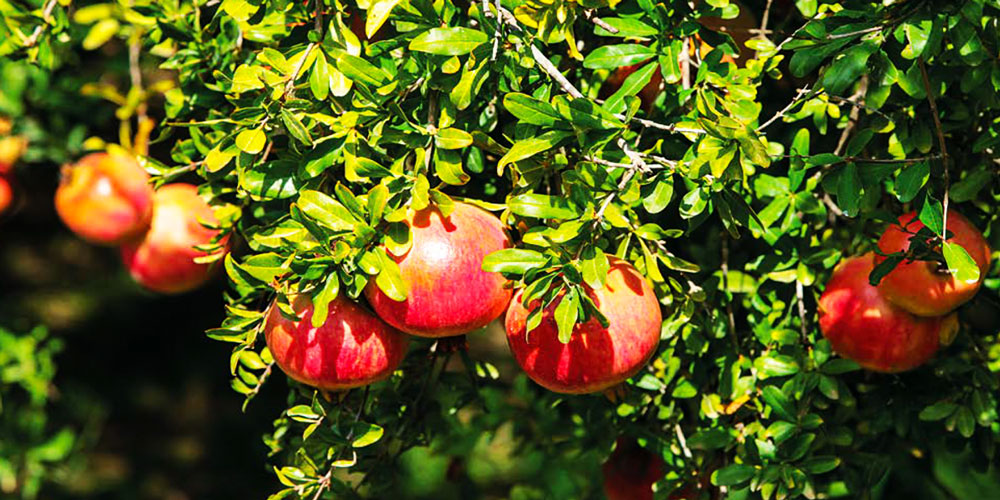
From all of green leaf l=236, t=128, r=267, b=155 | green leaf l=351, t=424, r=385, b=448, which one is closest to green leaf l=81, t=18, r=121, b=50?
green leaf l=236, t=128, r=267, b=155

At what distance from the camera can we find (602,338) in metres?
0.88

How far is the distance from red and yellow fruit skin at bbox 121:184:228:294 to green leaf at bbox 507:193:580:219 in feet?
2.37

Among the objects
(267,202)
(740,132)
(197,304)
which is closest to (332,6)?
(267,202)

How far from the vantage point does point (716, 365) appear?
1076mm

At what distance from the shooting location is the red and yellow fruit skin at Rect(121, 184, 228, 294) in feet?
4.73

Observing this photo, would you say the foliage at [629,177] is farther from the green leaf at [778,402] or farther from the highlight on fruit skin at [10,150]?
the highlight on fruit skin at [10,150]

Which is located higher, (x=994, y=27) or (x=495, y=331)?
(x=994, y=27)

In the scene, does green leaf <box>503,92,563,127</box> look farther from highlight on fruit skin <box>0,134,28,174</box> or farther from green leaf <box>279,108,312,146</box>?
highlight on fruit skin <box>0,134,28,174</box>

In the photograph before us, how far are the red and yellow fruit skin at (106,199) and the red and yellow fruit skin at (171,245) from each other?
0.02 metres

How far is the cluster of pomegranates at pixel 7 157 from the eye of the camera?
154 cm

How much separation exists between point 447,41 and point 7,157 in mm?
1047

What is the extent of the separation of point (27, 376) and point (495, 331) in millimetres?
1422

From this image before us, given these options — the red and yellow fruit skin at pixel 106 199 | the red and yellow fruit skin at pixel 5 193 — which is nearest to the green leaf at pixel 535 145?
the red and yellow fruit skin at pixel 106 199

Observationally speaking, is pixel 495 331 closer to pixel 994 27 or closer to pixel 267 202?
pixel 267 202
